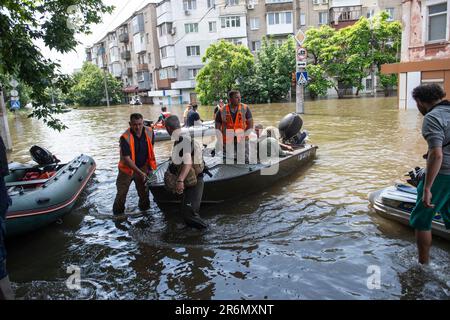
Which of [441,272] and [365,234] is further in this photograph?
[365,234]

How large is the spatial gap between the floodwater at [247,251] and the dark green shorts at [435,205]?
0.68 m

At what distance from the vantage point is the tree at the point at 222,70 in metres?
35.3

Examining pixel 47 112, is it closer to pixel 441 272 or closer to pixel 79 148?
pixel 441 272

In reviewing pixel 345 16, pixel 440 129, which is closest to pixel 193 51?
pixel 345 16

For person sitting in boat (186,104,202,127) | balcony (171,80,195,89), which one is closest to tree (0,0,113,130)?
person sitting in boat (186,104,202,127)

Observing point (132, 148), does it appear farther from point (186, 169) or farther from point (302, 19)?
point (302, 19)

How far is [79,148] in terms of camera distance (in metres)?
16.4

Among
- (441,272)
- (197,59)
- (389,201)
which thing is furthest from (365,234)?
(197,59)

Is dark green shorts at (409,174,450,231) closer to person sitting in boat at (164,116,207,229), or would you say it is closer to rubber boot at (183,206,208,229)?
person sitting in boat at (164,116,207,229)

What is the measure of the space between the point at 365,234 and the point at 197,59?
43.4 meters

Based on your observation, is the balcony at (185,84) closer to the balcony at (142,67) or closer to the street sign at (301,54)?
the balcony at (142,67)

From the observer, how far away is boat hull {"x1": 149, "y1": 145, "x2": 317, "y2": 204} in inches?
270

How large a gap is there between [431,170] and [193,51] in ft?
148

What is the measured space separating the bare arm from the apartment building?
17.2 metres
